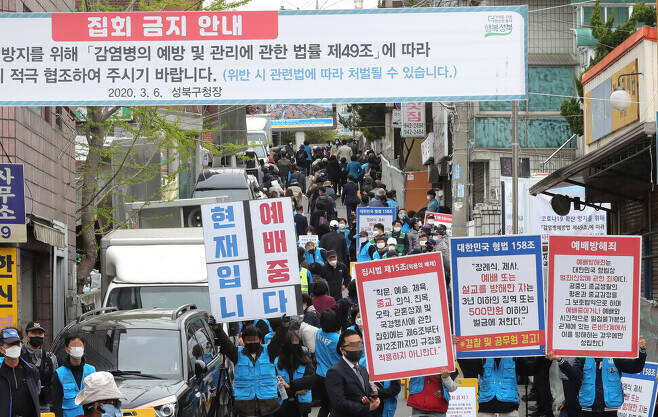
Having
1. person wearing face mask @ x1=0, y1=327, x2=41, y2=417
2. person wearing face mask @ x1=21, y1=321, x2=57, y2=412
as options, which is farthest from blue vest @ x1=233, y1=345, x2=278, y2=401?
person wearing face mask @ x1=0, y1=327, x2=41, y2=417

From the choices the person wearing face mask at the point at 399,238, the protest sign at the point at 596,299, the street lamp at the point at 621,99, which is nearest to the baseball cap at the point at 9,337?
the protest sign at the point at 596,299

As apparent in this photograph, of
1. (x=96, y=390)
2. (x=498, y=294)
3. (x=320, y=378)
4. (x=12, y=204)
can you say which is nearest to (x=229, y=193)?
(x=12, y=204)

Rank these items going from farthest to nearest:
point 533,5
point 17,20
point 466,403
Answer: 1. point 533,5
2. point 17,20
3. point 466,403

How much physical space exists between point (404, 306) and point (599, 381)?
2.66 meters

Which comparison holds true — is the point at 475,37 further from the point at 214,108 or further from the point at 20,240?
the point at 214,108

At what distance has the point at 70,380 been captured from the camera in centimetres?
1105

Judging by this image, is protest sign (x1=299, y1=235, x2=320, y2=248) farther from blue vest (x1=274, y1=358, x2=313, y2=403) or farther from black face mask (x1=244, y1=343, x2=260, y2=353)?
black face mask (x1=244, y1=343, x2=260, y2=353)

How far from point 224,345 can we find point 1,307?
4.82 m

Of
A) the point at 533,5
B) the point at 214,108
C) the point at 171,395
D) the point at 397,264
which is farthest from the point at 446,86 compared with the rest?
the point at 214,108

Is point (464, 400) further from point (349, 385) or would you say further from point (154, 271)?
point (154, 271)

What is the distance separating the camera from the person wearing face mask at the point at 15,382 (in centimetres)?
986

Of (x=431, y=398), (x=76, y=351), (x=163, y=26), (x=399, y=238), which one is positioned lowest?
(x=431, y=398)

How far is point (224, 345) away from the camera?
40.7 ft

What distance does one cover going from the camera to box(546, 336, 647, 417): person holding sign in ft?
38.7
